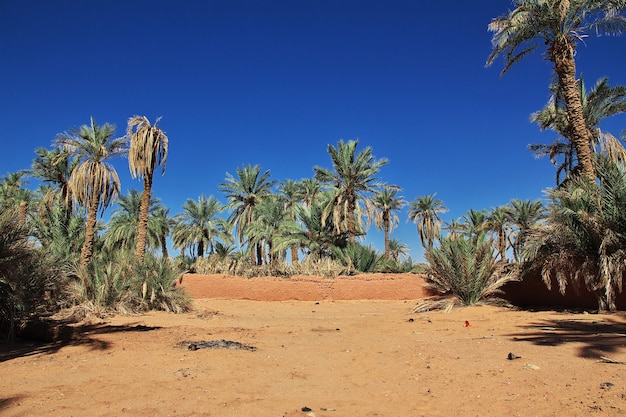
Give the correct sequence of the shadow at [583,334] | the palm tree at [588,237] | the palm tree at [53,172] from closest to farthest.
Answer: the shadow at [583,334]
the palm tree at [588,237]
the palm tree at [53,172]

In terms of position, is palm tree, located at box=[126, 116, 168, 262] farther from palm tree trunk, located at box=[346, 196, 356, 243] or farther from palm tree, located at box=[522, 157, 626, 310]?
palm tree, located at box=[522, 157, 626, 310]

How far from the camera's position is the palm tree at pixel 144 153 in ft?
64.4

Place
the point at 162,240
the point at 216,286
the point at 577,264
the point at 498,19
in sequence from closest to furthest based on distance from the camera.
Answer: the point at 577,264 < the point at 498,19 < the point at 216,286 < the point at 162,240

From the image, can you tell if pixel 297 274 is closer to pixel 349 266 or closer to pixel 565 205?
pixel 349 266

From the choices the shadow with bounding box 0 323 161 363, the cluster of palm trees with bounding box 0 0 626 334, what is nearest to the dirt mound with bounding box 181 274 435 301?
the cluster of palm trees with bounding box 0 0 626 334

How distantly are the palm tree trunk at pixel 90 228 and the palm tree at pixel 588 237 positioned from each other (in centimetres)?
1854

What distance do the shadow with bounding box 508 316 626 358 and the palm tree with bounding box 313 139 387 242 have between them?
Answer: 692 inches

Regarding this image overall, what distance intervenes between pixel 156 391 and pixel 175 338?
3.58 metres

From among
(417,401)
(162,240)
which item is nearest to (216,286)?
(417,401)

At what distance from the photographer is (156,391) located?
186 inches

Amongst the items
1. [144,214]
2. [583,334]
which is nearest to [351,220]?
[144,214]

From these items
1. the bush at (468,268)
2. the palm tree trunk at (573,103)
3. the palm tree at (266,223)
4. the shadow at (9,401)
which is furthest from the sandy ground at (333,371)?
the palm tree at (266,223)

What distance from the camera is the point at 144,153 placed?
65.0 ft

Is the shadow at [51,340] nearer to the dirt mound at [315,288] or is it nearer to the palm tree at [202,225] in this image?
the dirt mound at [315,288]
